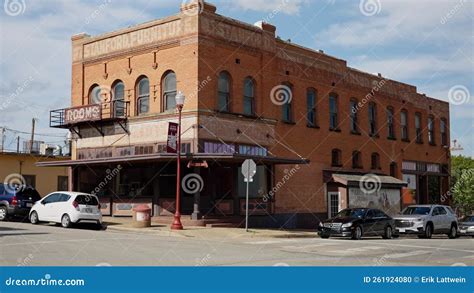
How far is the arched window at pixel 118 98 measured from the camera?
32.0 meters

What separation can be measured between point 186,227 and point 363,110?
18751 mm

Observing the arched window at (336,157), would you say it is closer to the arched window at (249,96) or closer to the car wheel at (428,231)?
the arched window at (249,96)

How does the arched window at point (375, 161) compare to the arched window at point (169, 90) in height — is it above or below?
below

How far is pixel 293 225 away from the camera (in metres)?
33.3

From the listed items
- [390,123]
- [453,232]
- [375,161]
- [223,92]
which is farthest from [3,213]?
[390,123]

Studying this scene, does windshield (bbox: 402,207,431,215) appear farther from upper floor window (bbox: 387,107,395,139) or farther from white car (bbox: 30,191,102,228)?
white car (bbox: 30,191,102,228)

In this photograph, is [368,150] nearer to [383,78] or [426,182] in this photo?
[383,78]

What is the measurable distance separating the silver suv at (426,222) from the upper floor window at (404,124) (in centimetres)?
1531

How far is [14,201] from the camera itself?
91.3 feet

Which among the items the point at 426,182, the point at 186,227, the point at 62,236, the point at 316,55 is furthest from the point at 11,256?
the point at 426,182

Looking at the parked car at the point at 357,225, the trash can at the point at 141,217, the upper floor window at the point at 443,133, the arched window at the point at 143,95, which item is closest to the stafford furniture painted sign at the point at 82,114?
→ the arched window at the point at 143,95

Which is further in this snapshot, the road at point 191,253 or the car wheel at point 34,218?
the car wheel at point 34,218

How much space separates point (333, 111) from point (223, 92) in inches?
409

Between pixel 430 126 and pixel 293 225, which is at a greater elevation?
pixel 430 126
